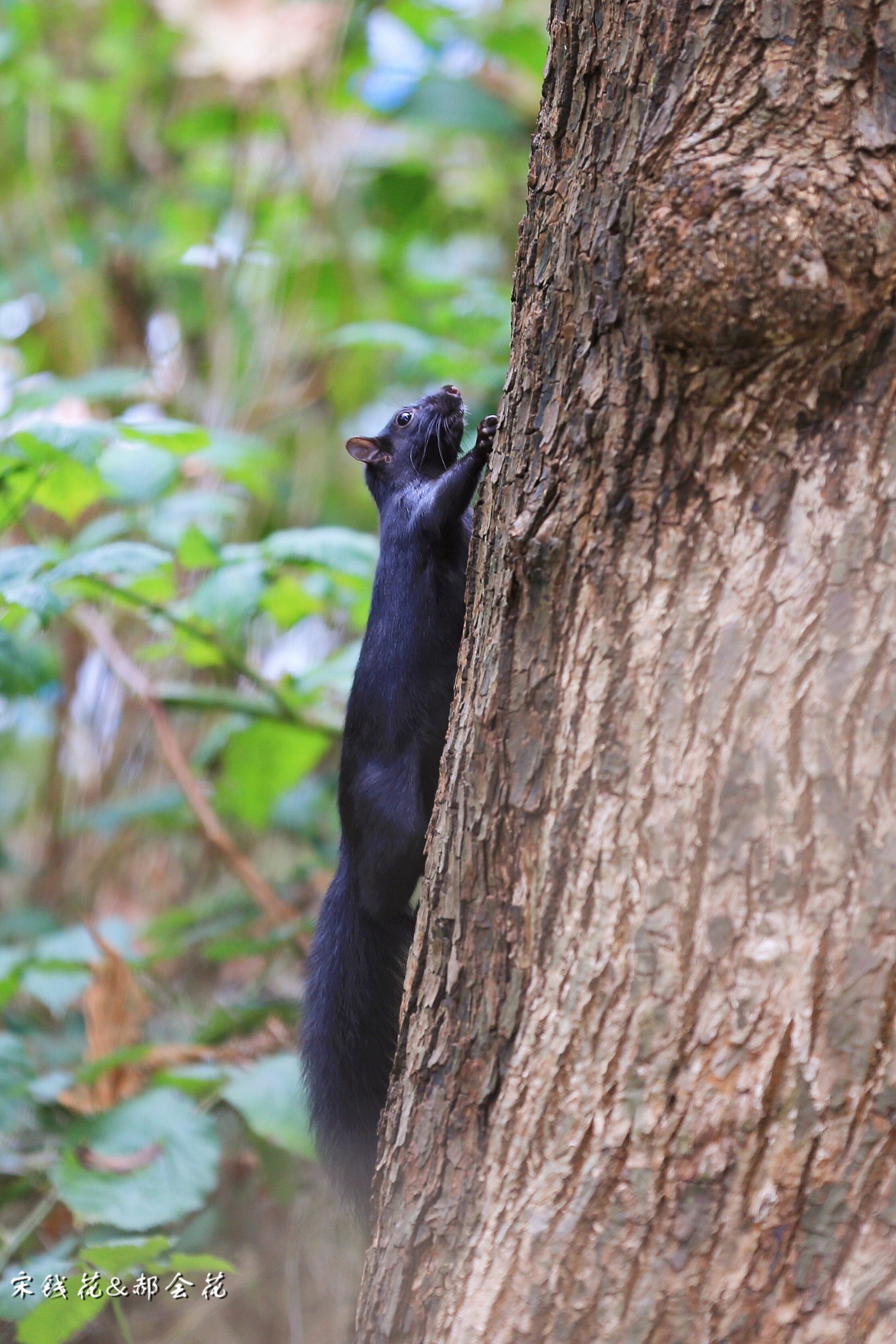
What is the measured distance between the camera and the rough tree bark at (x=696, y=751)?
116 cm

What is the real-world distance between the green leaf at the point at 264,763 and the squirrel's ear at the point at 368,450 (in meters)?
0.92

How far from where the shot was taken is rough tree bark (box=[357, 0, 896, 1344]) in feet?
3.80

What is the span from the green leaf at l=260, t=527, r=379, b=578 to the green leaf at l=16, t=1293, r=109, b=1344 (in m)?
1.46

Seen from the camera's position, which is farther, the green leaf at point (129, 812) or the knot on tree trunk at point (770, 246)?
the green leaf at point (129, 812)

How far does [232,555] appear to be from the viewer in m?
2.66

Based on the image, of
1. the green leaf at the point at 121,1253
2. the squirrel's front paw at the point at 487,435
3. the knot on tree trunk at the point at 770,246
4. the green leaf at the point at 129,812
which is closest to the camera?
the knot on tree trunk at the point at 770,246

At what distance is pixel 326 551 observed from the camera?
2547 mm

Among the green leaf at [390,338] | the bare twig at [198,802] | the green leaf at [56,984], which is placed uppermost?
the green leaf at [390,338]

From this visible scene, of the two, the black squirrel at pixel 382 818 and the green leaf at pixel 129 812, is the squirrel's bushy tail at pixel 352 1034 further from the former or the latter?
the green leaf at pixel 129 812

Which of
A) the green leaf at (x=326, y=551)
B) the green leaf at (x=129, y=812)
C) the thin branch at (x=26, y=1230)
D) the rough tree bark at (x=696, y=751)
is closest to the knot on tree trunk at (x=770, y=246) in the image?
the rough tree bark at (x=696, y=751)

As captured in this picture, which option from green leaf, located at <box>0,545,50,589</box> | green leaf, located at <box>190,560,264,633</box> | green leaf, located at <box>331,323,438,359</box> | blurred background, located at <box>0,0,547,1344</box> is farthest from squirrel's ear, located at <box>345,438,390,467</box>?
green leaf, located at <box>0,545,50,589</box>

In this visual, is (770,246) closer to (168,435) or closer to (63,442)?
(63,442)

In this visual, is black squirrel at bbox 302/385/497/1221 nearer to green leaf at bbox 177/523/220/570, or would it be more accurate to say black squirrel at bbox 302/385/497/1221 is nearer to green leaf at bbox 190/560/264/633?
green leaf at bbox 190/560/264/633

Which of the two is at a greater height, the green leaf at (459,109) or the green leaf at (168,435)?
the green leaf at (459,109)
